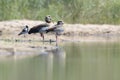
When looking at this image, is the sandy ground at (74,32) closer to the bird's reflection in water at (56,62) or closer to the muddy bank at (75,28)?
the muddy bank at (75,28)

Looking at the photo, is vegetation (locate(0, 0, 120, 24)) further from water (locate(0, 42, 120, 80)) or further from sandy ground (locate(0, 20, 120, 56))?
water (locate(0, 42, 120, 80))

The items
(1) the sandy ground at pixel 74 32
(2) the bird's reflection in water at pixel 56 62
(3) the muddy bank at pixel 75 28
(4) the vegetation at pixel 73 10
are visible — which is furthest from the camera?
(4) the vegetation at pixel 73 10

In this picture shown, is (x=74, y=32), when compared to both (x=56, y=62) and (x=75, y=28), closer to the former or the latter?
(x=75, y=28)

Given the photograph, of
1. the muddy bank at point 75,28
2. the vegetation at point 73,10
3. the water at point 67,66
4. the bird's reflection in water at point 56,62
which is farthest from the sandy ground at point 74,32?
the water at point 67,66

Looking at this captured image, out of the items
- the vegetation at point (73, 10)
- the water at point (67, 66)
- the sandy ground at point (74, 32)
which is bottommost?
the water at point (67, 66)

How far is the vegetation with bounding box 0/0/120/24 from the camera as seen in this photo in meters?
31.9

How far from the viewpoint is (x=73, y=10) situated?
109ft

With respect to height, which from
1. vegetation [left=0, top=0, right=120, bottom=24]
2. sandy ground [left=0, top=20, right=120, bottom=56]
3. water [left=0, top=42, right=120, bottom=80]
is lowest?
water [left=0, top=42, right=120, bottom=80]

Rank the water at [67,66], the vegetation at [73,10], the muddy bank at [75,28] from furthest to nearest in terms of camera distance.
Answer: the vegetation at [73,10] < the muddy bank at [75,28] < the water at [67,66]

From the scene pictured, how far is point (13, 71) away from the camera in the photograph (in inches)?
591

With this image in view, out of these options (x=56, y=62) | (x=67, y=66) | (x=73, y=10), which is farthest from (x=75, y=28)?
(x=67, y=66)

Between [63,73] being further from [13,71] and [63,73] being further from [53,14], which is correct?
[53,14]

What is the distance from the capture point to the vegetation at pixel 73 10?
31859mm

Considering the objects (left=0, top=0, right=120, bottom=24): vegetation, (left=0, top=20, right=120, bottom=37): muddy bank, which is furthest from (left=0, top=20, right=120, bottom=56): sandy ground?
(left=0, top=0, right=120, bottom=24): vegetation
